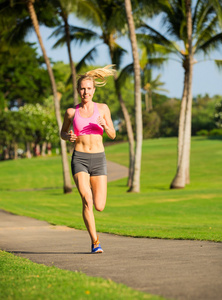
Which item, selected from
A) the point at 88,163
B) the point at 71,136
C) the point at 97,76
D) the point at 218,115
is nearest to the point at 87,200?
the point at 88,163

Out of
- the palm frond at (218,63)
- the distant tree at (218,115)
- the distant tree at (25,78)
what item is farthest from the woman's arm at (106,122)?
the distant tree at (218,115)

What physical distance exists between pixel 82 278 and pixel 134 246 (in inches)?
122

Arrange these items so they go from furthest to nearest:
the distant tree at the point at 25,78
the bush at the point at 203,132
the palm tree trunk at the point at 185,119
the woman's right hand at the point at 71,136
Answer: the bush at the point at 203,132
the distant tree at the point at 25,78
the palm tree trunk at the point at 185,119
the woman's right hand at the point at 71,136

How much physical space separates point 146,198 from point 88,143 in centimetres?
1662

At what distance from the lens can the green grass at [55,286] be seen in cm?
436

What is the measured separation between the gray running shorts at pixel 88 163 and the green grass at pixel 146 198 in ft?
7.89

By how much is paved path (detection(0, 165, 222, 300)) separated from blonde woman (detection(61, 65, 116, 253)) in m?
0.62

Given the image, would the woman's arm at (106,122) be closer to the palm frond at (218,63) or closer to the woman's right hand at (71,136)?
the woman's right hand at (71,136)

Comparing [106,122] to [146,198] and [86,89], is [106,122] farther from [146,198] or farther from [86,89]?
[146,198]

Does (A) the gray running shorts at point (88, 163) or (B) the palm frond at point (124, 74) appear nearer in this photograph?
(A) the gray running shorts at point (88, 163)

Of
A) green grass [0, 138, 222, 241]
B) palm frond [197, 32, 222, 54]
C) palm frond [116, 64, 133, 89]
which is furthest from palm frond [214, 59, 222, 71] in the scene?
green grass [0, 138, 222, 241]

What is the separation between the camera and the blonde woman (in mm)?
7285

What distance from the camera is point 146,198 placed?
2373 cm

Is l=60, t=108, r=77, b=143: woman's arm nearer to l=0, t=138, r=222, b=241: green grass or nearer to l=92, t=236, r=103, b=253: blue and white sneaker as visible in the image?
l=92, t=236, r=103, b=253: blue and white sneaker
